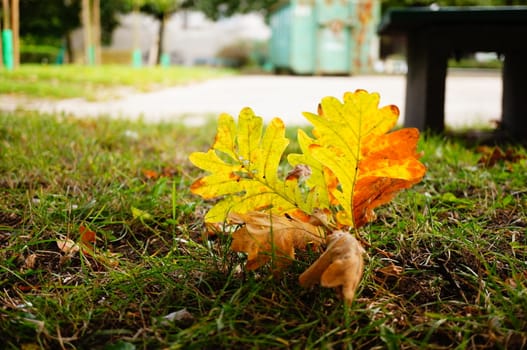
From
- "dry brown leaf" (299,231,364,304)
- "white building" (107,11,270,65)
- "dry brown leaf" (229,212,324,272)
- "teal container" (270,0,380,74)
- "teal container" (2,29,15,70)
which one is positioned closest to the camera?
"dry brown leaf" (299,231,364,304)

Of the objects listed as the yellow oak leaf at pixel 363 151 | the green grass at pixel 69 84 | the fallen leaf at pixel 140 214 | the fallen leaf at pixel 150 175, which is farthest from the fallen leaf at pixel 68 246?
the green grass at pixel 69 84

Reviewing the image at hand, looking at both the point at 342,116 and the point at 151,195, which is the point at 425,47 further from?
the point at 342,116

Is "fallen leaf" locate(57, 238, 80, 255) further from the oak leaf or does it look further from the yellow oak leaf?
the yellow oak leaf

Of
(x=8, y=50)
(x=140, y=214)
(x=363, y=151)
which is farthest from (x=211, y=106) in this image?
(x=8, y=50)

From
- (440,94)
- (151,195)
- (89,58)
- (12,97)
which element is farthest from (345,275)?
(89,58)

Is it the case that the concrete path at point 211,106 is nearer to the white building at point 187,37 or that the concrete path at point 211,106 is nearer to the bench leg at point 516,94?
the bench leg at point 516,94

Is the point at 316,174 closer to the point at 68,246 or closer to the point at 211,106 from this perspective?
the point at 68,246

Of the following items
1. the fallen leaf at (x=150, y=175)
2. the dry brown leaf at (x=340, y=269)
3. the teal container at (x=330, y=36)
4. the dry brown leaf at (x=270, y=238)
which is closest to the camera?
the dry brown leaf at (x=340, y=269)

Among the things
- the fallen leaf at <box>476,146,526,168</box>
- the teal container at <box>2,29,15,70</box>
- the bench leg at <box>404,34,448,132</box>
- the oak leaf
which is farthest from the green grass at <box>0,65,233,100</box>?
the oak leaf
